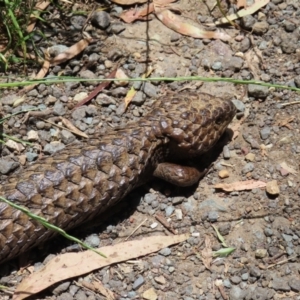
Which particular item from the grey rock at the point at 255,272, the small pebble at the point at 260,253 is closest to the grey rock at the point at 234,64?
the small pebble at the point at 260,253

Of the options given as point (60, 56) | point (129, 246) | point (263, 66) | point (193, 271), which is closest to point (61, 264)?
point (129, 246)

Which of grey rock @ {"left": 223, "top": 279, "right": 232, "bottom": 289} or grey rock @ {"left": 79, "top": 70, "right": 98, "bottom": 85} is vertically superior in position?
grey rock @ {"left": 79, "top": 70, "right": 98, "bottom": 85}

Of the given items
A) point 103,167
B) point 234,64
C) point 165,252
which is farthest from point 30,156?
point 234,64

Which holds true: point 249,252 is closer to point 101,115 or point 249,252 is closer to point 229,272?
point 229,272

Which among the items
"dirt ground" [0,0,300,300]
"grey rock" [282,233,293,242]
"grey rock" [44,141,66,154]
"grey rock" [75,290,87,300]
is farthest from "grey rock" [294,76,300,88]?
"grey rock" [75,290,87,300]

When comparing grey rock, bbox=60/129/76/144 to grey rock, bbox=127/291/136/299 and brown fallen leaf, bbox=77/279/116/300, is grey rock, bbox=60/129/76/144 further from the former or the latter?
grey rock, bbox=127/291/136/299
